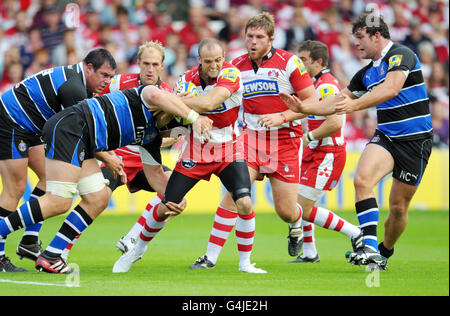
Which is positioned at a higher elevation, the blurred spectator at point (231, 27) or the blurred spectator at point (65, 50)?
the blurred spectator at point (231, 27)

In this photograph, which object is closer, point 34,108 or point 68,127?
point 68,127

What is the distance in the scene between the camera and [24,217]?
23.4ft

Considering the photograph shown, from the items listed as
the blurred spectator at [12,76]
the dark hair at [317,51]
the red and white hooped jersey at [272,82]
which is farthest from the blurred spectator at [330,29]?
the red and white hooped jersey at [272,82]

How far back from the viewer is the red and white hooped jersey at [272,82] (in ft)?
27.7

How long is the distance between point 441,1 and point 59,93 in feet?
53.7

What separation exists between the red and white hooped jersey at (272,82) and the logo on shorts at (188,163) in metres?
1.27

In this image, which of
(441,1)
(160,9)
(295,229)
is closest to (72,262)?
(295,229)

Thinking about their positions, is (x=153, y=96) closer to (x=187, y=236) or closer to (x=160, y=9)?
(x=187, y=236)

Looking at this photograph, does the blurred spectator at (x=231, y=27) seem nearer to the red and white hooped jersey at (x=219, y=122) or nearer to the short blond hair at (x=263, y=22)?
the short blond hair at (x=263, y=22)

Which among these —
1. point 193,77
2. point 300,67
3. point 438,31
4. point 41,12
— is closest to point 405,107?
point 300,67

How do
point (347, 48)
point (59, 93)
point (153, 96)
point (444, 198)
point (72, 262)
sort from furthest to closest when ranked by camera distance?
point (347, 48) → point (444, 198) → point (72, 262) → point (59, 93) → point (153, 96)

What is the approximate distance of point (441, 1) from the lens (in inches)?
845

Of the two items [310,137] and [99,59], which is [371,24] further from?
[99,59]

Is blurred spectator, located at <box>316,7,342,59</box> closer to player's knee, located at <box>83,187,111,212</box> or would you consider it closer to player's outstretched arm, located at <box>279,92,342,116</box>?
player's outstretched arm, located at <box>279,92,342,116</box>
